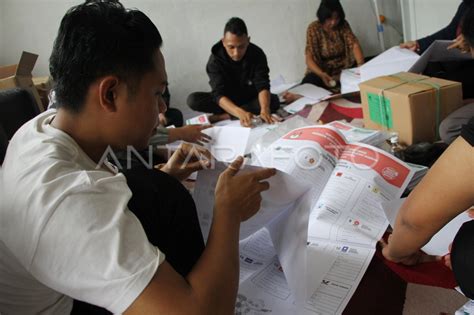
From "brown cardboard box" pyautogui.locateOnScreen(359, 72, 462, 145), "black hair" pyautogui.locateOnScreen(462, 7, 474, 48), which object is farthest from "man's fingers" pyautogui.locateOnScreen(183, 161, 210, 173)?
"brown cardboard box" pyautogui.locateOnScreen(359, 72, 462, 145)

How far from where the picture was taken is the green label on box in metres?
1.56

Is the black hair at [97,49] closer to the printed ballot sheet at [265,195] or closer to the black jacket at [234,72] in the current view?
the printed ballot sheet at [265,195]

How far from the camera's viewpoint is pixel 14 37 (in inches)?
108

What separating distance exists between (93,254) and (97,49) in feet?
1.04

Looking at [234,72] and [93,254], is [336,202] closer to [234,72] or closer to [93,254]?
[93,254]

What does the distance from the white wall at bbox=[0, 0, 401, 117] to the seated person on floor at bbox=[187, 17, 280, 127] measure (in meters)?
0.70

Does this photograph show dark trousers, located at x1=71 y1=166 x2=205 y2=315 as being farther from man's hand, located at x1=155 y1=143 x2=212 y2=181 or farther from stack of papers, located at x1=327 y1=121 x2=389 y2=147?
stack of papers, located at x1=327 y1=121 x2=389 y2=147

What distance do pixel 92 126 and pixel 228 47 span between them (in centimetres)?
171

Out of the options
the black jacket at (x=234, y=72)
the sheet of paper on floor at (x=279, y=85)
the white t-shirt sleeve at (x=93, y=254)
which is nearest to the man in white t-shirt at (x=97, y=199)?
the white t-shirt sleeve at (x=93, y=254)

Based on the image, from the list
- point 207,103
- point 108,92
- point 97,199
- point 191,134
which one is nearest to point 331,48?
point 207,103

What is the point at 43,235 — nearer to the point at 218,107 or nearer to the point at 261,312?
the point at 261,312

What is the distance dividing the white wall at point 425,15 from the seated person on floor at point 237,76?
56.2 inches

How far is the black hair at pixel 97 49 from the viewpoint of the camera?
0.59 m

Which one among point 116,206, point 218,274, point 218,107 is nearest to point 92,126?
point 116,206
